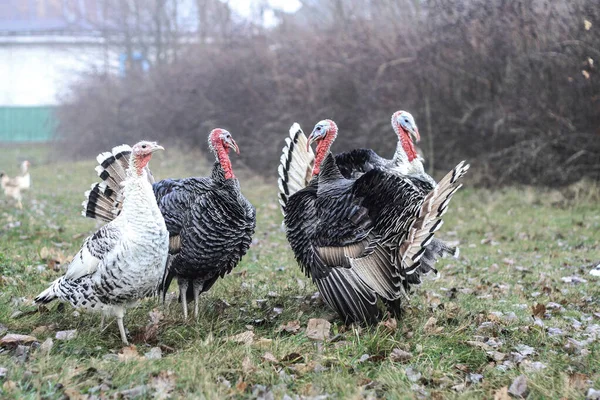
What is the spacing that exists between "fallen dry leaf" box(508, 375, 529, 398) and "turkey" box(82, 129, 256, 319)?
2.21 m

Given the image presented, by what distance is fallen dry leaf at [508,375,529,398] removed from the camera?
3451 mm

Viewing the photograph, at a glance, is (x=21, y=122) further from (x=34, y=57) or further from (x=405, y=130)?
(x=405, y=130)

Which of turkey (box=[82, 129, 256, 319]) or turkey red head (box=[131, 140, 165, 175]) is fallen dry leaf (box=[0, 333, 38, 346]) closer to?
turkey (box=[82, 129, 256, 319])

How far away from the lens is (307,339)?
427 centimetres

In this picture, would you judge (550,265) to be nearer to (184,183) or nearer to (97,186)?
(184,183)

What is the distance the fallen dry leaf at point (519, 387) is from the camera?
11.3 feet

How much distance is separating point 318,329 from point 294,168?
1.91 meters

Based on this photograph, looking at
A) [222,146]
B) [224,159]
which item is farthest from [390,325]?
[222,146]

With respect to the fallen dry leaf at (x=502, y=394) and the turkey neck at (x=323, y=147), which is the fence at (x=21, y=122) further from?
the fallen dry leaf at (x=502, y=394)

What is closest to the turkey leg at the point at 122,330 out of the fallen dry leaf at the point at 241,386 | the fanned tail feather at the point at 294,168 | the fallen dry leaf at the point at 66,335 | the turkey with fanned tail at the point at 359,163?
the fallen dry leaf at the point at 66,335

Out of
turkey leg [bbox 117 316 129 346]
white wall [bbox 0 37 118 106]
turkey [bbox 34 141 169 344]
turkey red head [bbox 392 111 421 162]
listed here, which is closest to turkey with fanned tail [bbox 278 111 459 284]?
turkey red head [bbox 392 111 421 162]

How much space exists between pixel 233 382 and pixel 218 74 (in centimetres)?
1511

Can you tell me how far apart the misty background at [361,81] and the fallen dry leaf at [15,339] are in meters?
8.22

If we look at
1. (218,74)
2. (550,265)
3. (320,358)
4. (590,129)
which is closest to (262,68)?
(218,74)
